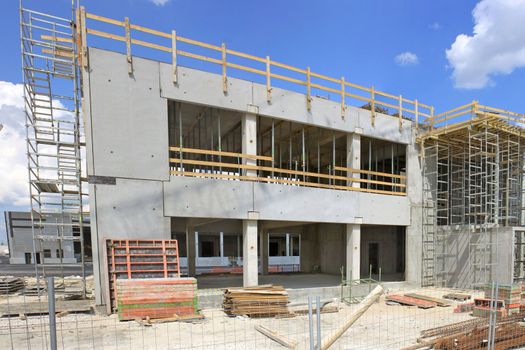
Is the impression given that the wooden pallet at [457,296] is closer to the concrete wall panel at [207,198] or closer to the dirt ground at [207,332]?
the dirt ground at [207,332]

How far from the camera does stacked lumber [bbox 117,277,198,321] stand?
836cm

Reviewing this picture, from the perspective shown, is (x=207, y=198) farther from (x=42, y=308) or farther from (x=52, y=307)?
(x=52, y=307)

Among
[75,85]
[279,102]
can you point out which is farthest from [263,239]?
[75,85]

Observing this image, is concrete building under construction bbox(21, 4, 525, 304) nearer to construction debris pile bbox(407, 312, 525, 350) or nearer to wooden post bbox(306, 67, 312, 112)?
wooden post bbox(306, 67, 312, 112)

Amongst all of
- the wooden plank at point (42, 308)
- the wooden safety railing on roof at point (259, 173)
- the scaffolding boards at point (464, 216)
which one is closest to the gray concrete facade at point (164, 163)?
the wooden safety railing on roof at point (259, 173)

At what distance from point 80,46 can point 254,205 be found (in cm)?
750

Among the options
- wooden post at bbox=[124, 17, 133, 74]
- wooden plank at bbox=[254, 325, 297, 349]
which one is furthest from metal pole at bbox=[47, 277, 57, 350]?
wooden post at bbox=[124, 17, 133, 74]

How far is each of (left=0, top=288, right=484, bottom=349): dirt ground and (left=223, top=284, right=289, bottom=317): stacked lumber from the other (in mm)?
268

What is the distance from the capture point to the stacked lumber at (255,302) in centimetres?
941

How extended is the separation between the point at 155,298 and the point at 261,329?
308cm

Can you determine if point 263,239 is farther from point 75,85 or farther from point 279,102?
point 75,85

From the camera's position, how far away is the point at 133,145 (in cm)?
979

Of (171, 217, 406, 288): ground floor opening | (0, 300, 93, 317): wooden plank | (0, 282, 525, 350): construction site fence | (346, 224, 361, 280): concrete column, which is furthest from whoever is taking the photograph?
(171, 217, 406, 288): ground floor opening

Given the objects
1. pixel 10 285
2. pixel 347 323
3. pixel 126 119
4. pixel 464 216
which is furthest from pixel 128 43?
pixel 464 216
